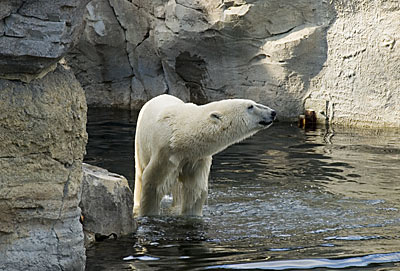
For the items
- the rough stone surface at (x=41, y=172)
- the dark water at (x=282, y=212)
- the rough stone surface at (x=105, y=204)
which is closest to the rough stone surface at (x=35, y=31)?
the rough stone surface at (x=41, y=172)

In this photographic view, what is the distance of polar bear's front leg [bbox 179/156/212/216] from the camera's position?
610 centimetres

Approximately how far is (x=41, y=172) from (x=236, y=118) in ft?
7.38

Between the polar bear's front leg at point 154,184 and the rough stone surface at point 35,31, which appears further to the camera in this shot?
the polar bear's front leg at point 154,184

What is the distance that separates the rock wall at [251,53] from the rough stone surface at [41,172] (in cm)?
785

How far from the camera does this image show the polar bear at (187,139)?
18.8 ft

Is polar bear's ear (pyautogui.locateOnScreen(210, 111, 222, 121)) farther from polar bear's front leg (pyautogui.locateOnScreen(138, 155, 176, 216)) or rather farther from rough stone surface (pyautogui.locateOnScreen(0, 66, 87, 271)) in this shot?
rough stone surface (pyautogui.locateOnScreen(0, 66, 87, 271))

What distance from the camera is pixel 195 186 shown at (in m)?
6.14

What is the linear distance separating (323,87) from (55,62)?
8.34 m

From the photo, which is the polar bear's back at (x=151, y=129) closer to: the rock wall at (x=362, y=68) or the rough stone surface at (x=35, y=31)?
the rough stone surface at (x=35, y=31)

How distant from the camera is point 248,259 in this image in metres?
4.70

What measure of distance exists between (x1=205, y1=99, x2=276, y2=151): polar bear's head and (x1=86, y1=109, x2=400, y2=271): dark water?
764 mm

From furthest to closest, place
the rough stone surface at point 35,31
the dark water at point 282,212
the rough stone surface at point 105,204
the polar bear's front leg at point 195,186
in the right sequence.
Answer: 1. the polar bear's front leg at point 195,186
2. the rough stone surface at point 105,204
3. the dark water at point 282,212
4. the rough stone surface at point 35,31

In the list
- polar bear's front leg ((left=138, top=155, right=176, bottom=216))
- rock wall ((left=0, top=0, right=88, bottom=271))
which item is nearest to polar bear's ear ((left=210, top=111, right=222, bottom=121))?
polar bear's front leg ((left=138, top=155, right=176, bottom=216))

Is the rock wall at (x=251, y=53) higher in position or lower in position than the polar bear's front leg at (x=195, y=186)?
higher
